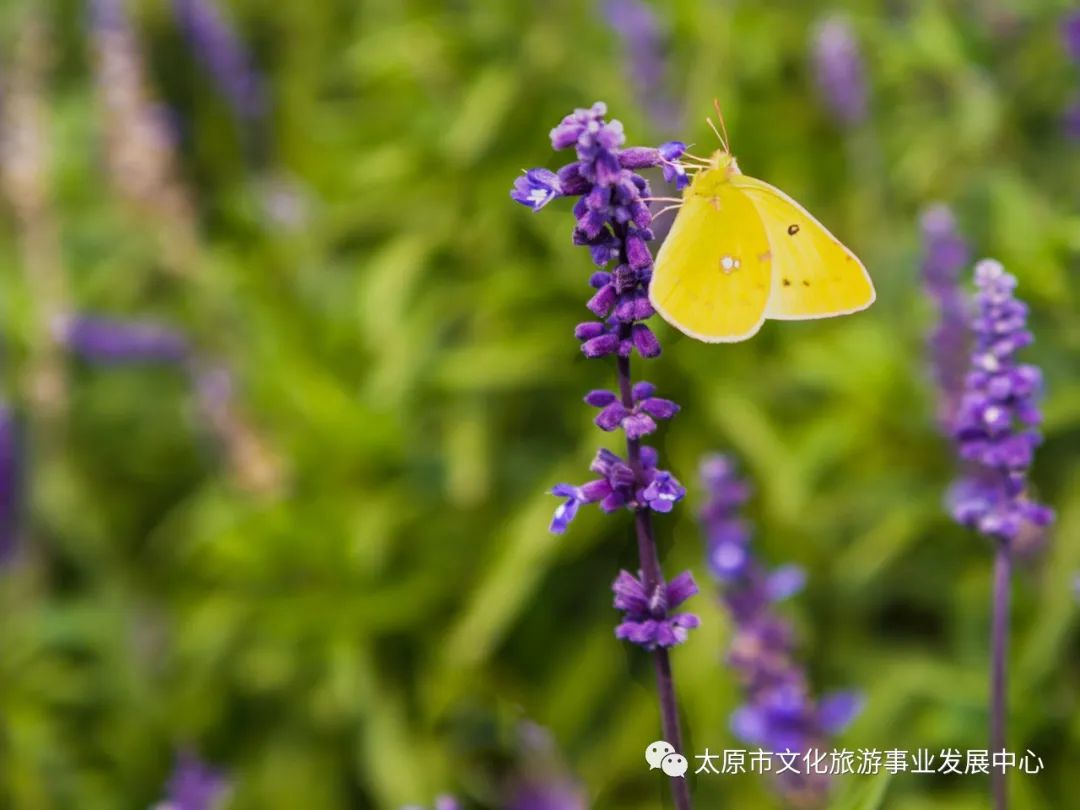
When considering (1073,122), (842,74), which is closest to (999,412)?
(1073,122)

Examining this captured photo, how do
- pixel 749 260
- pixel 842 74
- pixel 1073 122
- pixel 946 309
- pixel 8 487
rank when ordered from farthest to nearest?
pixel 8 487, pixel 842 74, pixel 1073 122, pixel 946 309, pixel 749 260

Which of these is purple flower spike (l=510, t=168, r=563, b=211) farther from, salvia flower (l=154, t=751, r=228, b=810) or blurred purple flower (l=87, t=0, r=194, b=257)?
blurred purple flower (l=87, t=0, r=194, b=257)

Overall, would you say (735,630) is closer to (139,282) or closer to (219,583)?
(219,583)

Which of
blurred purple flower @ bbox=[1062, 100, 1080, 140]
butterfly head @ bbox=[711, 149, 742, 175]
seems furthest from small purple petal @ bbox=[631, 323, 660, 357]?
blurred purple flower @ bbox=[1062, 100, 1080, 140]

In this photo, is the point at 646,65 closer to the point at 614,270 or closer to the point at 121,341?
the point at 121,341

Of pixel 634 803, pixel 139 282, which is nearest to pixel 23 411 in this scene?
pixel 139 282

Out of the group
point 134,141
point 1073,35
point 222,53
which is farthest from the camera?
point 222,53
